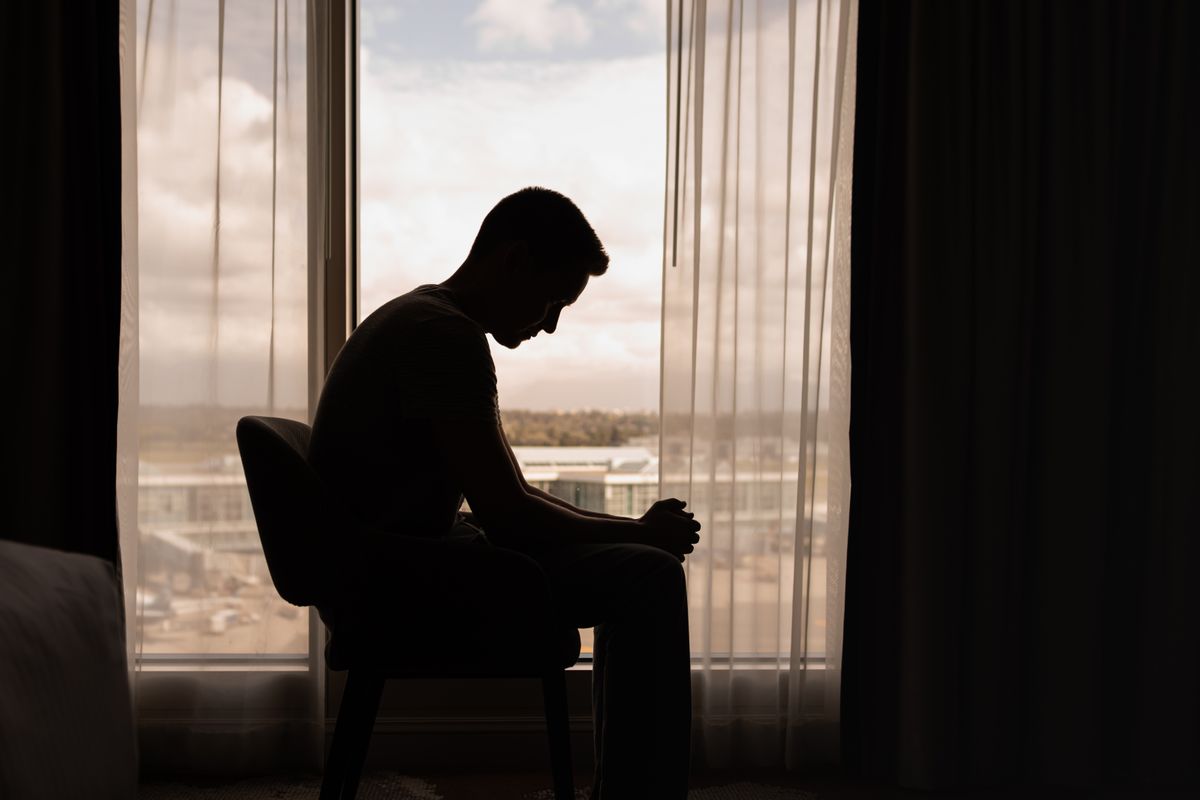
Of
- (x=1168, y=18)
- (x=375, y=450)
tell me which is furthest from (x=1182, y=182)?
(x=375, y=450)

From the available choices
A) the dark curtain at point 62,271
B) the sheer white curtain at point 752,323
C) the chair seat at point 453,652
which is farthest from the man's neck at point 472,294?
the dark curtain at point 62,271

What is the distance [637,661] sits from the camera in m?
1.26

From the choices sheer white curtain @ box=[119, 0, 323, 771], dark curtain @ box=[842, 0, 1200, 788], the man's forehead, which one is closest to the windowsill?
sheer white curtain @ box=[119, 0, 323, 771]

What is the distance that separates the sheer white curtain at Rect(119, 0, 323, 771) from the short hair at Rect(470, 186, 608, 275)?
2.70 feet

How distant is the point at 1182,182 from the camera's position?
2148mm

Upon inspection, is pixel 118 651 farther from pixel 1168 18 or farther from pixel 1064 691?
pixel 1168 18

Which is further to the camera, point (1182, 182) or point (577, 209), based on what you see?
point (1182, 182)

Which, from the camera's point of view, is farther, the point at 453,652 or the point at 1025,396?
the point at 1025,396

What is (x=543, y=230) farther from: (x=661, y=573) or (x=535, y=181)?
(x=535, y=181)

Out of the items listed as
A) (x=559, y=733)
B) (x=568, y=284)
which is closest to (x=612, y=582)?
(x=559, y=733)

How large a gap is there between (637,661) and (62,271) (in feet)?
5.17

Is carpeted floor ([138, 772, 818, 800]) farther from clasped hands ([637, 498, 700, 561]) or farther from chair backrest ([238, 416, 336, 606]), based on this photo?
chair backrest ([238, 416, 336, 606])

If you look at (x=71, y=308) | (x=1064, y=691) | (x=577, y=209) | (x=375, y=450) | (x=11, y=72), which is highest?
(x=11, y=72)

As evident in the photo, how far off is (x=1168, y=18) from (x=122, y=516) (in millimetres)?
2706
